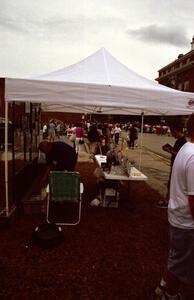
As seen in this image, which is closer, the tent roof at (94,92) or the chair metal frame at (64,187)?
the tent roof at (94,92)

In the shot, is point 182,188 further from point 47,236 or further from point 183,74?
point 183,74

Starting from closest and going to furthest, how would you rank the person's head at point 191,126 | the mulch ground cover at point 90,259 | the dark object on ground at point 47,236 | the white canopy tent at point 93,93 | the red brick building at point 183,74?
the person's head at point 191,126 → the mulch ground cover at point 90,259 → the dark object on ground at point 47,236 → the white canopy tent at point 93,93 → the red brick building at point 183,74

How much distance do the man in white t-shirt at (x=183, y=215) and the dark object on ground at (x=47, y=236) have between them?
2177 mm

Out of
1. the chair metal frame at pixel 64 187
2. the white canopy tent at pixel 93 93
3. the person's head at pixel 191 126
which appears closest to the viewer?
the person's head at pixel 191 126

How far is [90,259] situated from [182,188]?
7.13ft

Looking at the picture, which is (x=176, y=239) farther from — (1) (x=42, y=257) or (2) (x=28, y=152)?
(2) (x=28, y=152)

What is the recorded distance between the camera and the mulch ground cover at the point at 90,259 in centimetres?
328

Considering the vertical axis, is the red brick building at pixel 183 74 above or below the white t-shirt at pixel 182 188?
above

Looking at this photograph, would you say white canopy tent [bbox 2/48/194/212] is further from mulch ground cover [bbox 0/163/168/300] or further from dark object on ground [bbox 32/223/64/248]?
mulch ground cover [bbox 0/163/168/300]

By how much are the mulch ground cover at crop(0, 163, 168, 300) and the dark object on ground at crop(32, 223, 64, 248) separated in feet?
0.23

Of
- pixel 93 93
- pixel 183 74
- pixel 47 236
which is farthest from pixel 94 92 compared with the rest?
pixel 183 74

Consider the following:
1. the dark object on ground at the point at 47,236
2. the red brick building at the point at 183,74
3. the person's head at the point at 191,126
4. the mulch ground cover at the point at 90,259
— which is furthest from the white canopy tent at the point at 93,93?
the red brick building at the point at 183,74

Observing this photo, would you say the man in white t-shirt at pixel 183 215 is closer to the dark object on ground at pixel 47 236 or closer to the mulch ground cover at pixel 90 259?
the mulch ground cover at pixel 90 259

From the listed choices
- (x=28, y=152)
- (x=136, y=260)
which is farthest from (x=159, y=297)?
(x=28, y=152)
